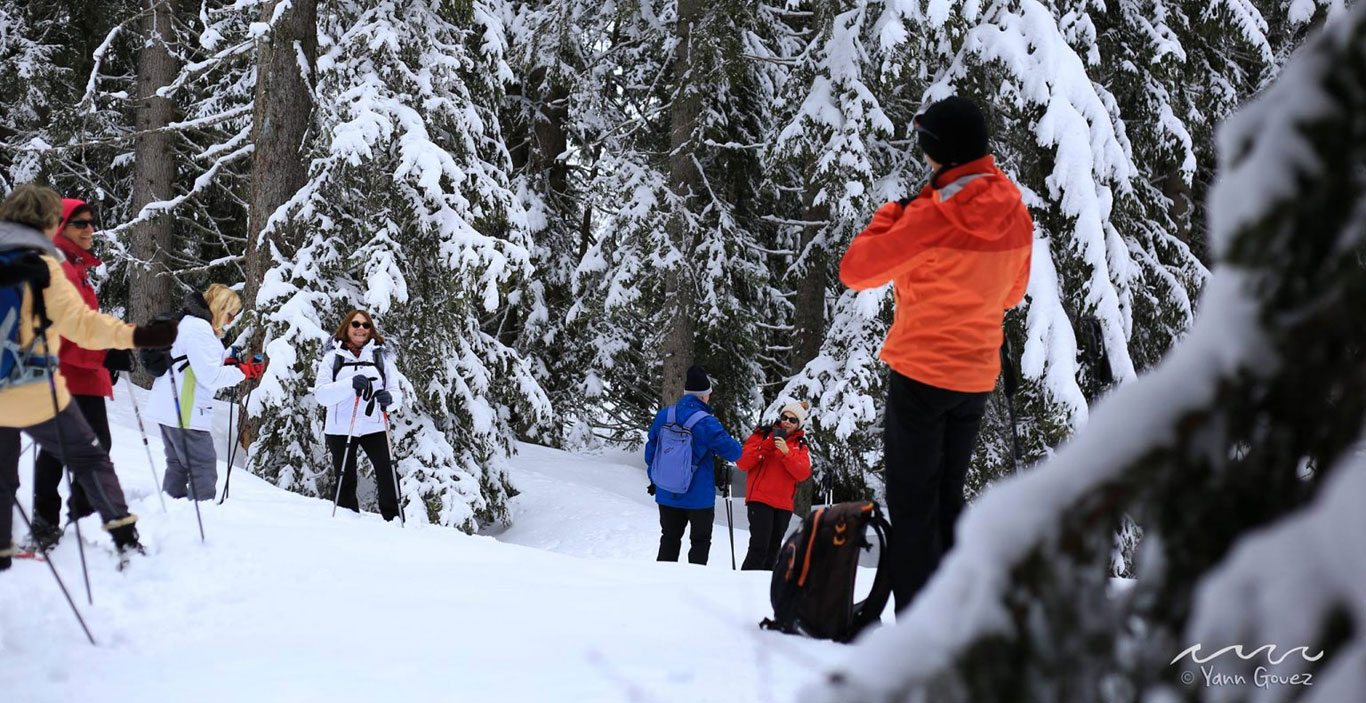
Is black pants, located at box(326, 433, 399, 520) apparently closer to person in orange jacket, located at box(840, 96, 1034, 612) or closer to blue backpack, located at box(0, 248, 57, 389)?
blue backpack, located at box(0, 248, 57, 389)

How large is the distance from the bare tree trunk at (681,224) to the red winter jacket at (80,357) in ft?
25.5

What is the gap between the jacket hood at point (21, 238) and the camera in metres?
3.94

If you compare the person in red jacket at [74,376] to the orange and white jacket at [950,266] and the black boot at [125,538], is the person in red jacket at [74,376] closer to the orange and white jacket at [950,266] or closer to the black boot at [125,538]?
the black boot at [125,538]

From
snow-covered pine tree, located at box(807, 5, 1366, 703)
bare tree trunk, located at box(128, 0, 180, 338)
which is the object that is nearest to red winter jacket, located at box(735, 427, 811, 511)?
snow-covered pine tree, located at box(807, 5, 1366, 703)

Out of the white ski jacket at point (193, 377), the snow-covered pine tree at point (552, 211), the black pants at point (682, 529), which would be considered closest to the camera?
the white ski jacket at point (193, 377)

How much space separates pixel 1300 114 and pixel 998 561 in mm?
449

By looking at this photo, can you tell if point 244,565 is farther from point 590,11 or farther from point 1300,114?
point 590,11

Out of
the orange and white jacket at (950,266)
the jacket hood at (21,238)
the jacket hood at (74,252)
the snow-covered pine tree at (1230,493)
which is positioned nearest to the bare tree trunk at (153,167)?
the jacket hood at (74,252)

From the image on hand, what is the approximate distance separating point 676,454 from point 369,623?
3.98 meters

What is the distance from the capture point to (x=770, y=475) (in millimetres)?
8078

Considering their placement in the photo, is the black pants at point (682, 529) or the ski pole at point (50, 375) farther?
the black pants at point (682, 529)

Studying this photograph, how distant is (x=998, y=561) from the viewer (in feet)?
3.00

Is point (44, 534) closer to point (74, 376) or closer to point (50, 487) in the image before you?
point (50, 487)

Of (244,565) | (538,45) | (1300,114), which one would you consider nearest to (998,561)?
(1300,114)
